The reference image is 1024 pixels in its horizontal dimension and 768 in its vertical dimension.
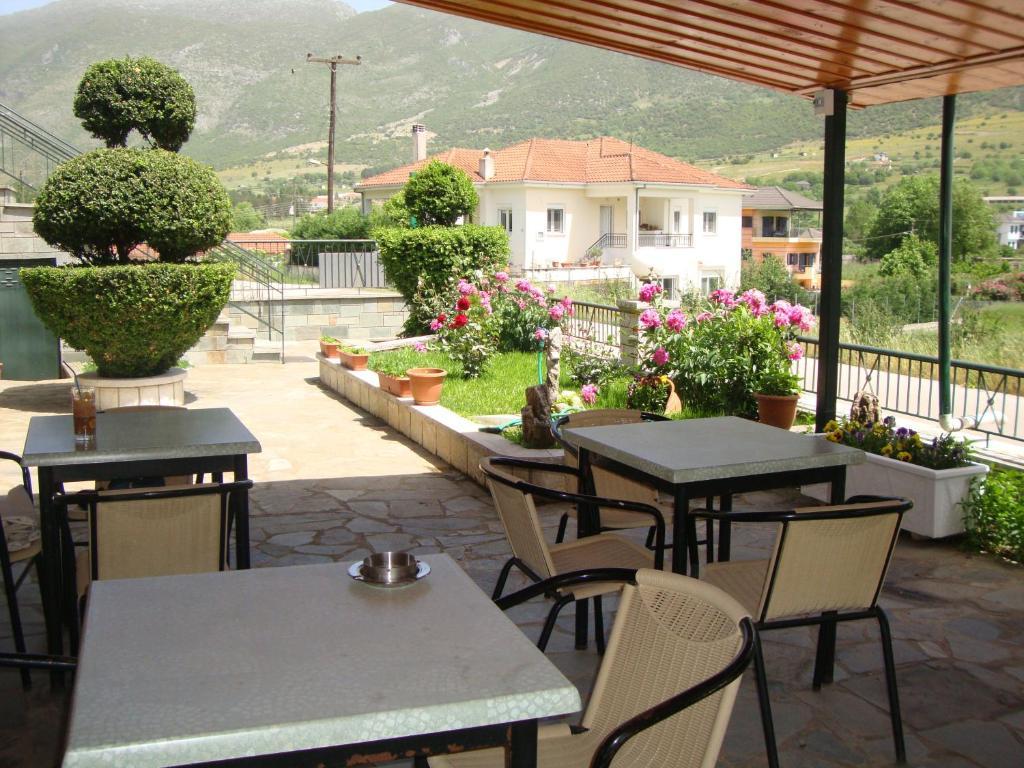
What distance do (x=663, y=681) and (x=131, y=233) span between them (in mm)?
8002

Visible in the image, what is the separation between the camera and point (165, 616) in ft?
6.68

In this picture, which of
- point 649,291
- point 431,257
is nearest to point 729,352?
point 649,291

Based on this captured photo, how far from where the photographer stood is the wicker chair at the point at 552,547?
10.2 feet

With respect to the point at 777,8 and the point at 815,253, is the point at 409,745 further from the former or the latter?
the point at 815,253

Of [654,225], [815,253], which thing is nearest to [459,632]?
[654,225]

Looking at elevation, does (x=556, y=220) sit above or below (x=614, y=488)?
above

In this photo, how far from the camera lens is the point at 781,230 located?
58719 mm

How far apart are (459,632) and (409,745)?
0.35 metres

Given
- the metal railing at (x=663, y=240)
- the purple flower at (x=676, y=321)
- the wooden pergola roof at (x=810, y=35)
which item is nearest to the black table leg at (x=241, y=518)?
the wooden pergola roof at (x=810, y=35)

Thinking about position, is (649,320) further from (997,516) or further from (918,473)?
(997,516)

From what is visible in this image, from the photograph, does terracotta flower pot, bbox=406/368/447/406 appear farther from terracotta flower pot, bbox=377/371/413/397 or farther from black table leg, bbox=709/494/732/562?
black table leg, bbox=709/494/732/562

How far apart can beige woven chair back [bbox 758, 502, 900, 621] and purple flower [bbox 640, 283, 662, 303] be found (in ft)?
16.7

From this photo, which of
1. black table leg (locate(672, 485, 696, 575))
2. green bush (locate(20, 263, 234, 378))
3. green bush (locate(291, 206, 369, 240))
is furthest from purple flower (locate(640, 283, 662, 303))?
green bush (locate(291, 206, 369, 240))

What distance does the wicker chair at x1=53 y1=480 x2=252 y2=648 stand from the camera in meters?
3.03
